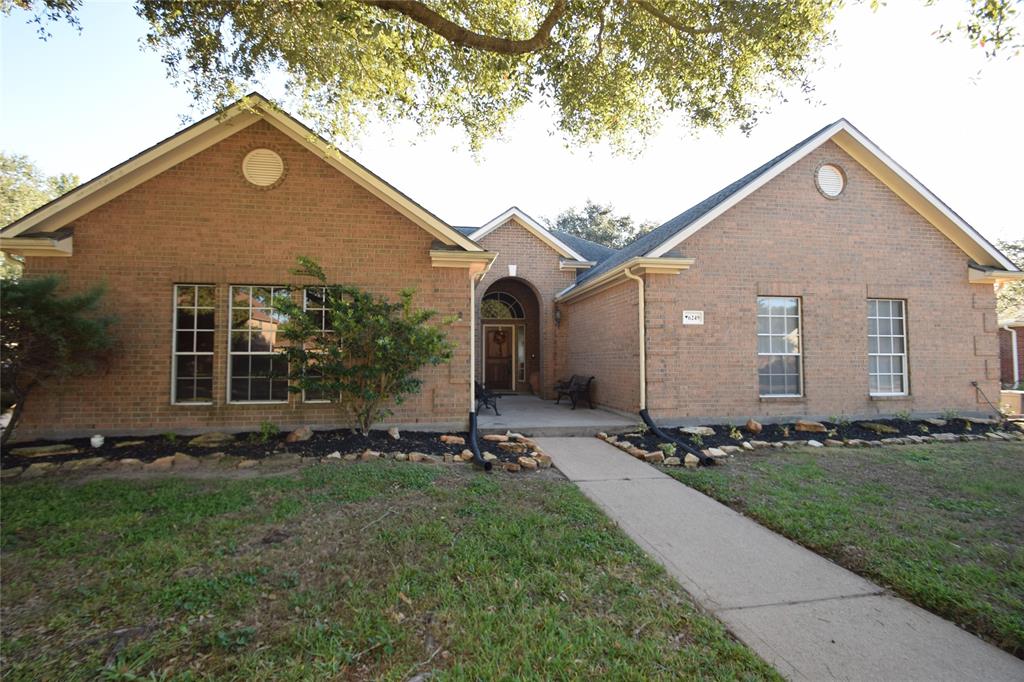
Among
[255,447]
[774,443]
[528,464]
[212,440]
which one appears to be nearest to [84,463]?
[212,440]

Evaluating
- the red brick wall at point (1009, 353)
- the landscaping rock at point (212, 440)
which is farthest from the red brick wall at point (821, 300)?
the red brick wall at point (1009, 353)

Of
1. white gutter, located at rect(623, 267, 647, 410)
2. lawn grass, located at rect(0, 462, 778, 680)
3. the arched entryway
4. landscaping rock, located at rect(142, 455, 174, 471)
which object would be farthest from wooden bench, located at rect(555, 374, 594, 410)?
landscaping rock, located at rect(142, 455, 174, 471)

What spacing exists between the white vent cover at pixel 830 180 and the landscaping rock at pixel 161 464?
13.1m

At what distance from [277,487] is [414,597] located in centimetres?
314

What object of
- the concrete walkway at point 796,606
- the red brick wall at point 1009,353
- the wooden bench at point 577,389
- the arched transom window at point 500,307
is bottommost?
the concrete walkway at point 796,606

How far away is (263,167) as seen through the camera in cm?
820

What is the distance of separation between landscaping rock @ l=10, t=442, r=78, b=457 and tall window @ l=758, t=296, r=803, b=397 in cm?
1233

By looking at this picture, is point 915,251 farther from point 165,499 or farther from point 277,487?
point 165,499

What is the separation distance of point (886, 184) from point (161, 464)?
48.6 feet

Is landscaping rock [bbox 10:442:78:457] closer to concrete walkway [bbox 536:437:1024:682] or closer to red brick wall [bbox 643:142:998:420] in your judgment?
concrete walkway [bbox 536:437:1024:682]

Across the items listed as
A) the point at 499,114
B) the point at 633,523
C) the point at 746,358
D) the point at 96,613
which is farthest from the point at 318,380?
the point at 746,358

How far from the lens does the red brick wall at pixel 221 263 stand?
7.66 m

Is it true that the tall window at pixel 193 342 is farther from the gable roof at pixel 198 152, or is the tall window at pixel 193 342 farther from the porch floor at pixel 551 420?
the porch floor at pixel 551 420

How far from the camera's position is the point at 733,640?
103 inches
